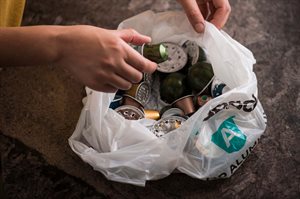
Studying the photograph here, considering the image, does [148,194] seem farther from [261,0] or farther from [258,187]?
[261,0]

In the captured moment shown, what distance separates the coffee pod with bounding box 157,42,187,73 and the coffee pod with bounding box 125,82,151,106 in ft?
0.20

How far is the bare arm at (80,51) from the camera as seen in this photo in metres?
0.52

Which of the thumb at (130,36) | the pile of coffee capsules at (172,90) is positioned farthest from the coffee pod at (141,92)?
the thumb at (130,36)

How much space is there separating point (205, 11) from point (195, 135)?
32 cm

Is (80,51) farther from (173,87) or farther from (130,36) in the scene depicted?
(173,87)

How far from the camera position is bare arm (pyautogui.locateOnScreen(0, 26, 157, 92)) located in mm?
521

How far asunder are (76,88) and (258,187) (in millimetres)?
583

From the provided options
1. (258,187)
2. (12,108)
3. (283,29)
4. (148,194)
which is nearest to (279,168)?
(258,187)

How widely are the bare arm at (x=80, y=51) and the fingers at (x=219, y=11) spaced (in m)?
0.37

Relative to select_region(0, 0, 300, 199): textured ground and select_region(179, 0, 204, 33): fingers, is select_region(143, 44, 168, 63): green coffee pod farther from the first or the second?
select_region(0, 0, 300, 199): textured ground

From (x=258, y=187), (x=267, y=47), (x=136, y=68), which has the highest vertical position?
(x=136, y=68)

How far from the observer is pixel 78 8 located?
124cm

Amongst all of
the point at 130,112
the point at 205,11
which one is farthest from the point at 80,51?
the point at 205,11

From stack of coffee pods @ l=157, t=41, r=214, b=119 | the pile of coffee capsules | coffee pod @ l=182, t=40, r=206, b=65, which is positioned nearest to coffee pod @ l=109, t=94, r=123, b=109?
the pile of coffee capsules
